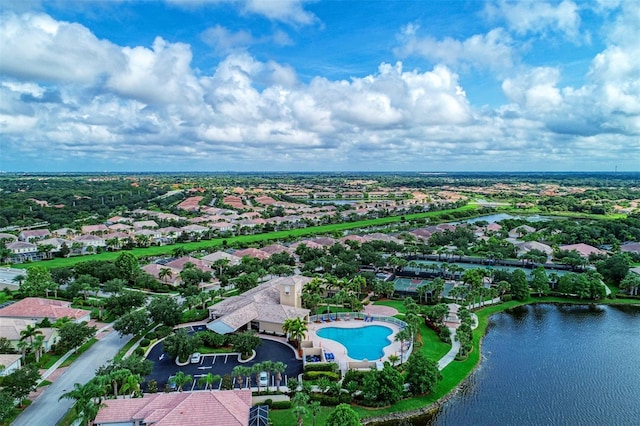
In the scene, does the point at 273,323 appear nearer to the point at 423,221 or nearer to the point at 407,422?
the point at 407,422

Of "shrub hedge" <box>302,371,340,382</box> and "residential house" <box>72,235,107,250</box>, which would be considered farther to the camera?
"residential house" <box>72,235,107,250</box>

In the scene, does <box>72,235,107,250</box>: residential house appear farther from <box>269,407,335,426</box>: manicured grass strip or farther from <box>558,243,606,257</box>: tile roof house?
<box>558,243,606,257</box>: tile roof house

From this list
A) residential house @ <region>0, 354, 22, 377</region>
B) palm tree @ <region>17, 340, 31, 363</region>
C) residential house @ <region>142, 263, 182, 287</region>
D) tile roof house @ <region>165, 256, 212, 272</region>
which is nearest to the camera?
residential house @ <region>0, 354, 22, 377</region>

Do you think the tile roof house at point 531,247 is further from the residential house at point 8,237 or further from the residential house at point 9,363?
the residential house at point 8,237

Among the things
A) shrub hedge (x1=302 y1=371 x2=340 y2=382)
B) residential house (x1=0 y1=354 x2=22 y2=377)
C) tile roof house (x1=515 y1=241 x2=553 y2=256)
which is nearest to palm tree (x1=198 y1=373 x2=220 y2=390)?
shrub hedge (x1=302 y1=371 x2=340 y2=382)

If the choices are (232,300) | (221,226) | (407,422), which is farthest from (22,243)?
(407,422)

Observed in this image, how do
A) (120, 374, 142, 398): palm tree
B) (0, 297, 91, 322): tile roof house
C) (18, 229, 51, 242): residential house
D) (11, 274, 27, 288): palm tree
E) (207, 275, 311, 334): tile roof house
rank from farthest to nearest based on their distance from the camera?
(18, 229, 51, 242): residential house, (11, 274, 27, 288): palm tree, (0, 297, 91, 322): tile roof house, (207, 275, 311, 334): tile roof house, (120, 374, 142, 398): palm tree

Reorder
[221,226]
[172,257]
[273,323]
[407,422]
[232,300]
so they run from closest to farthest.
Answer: [407,422] < [273,323] < [232,300] < [172,257] < [221,226]
